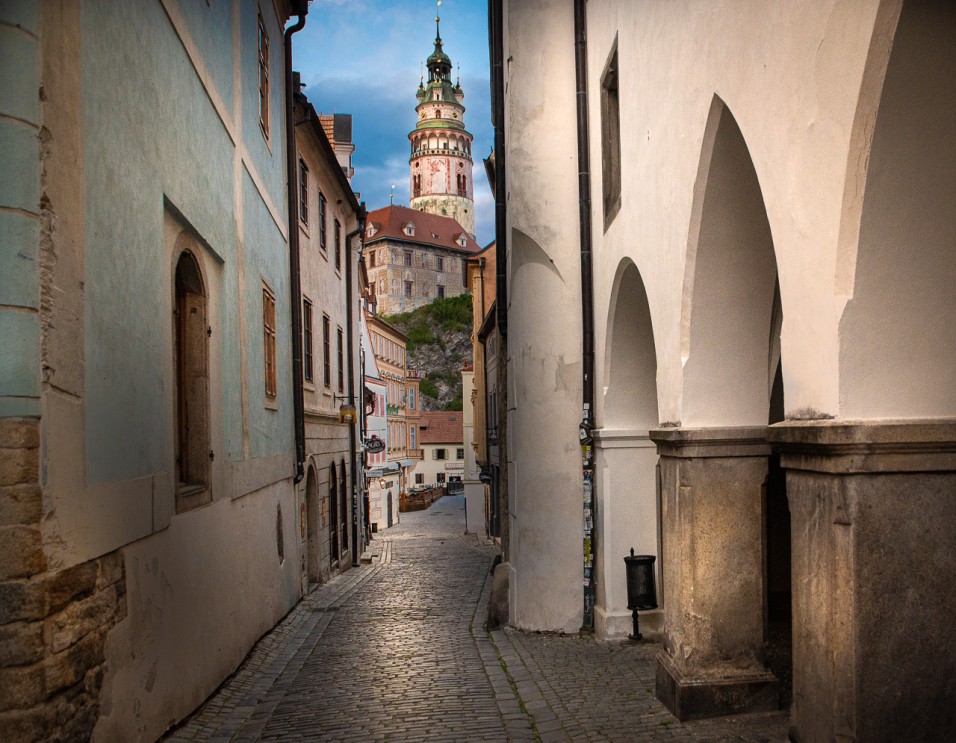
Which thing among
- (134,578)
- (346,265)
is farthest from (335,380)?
(134,578)

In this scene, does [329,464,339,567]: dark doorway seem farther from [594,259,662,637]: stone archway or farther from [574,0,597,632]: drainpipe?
[594,259,662,637]: stone archway

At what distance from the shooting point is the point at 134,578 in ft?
20.9

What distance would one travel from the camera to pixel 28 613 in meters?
4.80

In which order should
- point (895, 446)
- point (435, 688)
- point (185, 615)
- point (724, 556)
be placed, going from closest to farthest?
point (895, 446), point (724, 556), point (185, 615), point (435, 688)

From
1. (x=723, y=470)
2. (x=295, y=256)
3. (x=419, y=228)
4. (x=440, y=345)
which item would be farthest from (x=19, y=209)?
(x=419, y=228)

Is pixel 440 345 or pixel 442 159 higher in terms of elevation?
pixel 442 159

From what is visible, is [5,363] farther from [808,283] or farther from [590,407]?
[590,407]

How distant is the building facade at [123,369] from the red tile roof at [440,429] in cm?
7141

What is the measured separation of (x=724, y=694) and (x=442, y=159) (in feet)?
404

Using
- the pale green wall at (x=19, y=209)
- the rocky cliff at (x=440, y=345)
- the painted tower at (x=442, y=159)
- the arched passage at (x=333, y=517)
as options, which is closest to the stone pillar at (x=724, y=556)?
the pale green wall at (x=19, y=209)

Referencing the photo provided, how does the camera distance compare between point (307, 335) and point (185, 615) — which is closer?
point (185, 615)

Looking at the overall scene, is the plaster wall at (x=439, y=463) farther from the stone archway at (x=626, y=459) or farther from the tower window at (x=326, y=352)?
the stone archway at (x=626, y=459)

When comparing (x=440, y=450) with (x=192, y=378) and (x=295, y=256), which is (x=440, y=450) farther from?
(x=192, y=378)

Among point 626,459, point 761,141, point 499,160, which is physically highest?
point 499,160
